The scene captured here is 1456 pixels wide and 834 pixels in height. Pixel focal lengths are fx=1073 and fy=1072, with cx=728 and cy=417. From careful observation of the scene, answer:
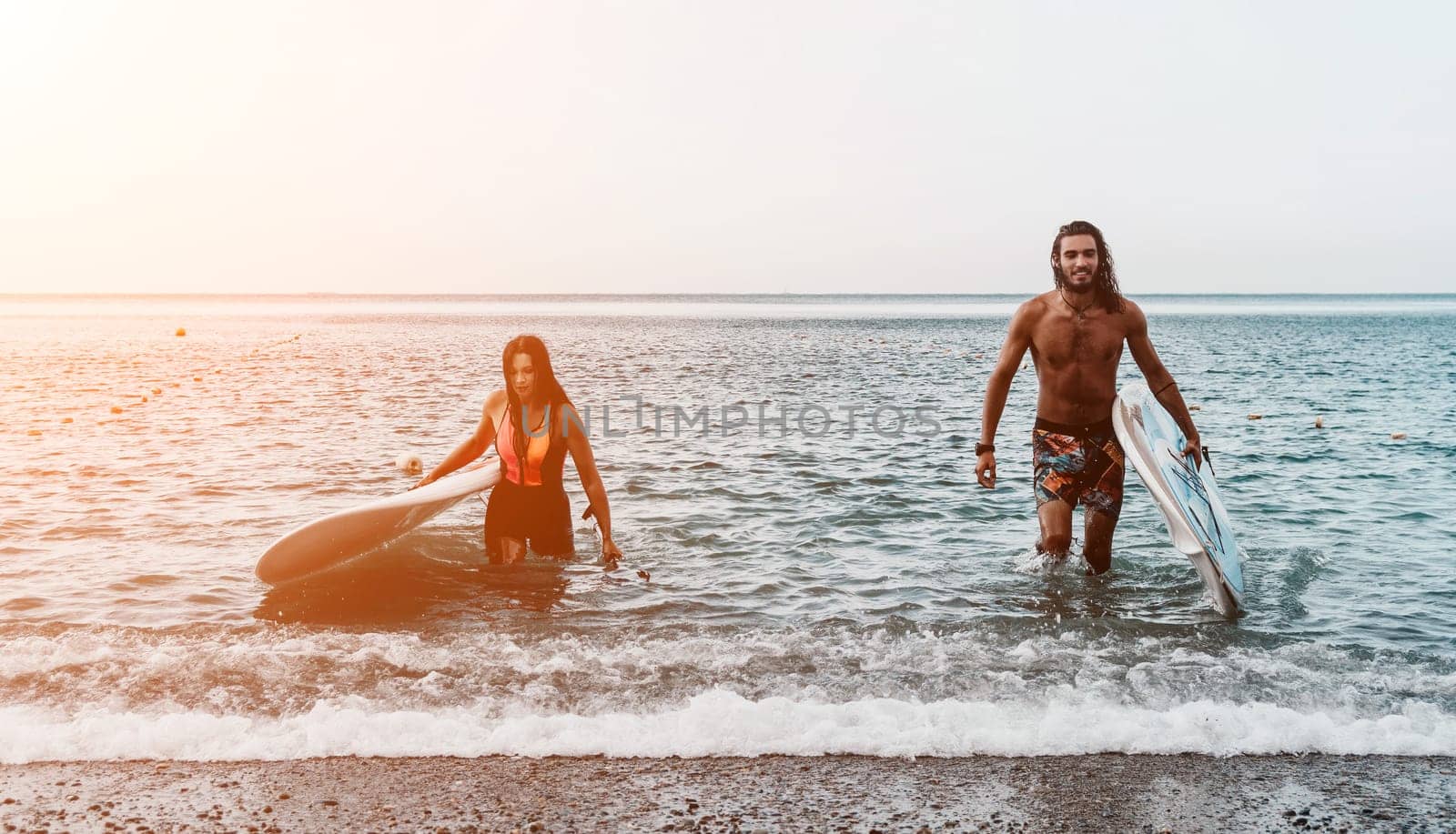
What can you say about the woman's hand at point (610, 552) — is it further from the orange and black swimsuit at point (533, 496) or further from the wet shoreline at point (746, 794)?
the wet shoreline at point (746, 794)

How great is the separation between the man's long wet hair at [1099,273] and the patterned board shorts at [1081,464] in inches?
30.0

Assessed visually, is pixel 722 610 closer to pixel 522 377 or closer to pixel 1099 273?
pixel 522 377

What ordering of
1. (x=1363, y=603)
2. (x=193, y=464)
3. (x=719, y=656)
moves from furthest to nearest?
1. (x=193, y=464)
2. (x=1363, y=603)
3. (x=719, y=656)

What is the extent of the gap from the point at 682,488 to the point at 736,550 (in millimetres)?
2681

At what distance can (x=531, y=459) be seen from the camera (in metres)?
7.23

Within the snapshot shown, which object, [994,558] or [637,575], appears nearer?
[637,575]

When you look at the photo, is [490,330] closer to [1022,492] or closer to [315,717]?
[1022,492]

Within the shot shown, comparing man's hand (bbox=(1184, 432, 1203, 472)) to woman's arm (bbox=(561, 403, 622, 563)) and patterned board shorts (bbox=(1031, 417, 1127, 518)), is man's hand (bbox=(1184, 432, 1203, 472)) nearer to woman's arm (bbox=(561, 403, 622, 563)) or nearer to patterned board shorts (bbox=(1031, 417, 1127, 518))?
patterned board shorts (bbox=(1031, 417, 1127, 518))

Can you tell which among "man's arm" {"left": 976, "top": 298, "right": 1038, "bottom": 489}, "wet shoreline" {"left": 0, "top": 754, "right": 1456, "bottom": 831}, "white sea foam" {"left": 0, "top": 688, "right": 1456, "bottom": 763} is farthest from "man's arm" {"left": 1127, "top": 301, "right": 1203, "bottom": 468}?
"wet shoreline" {"left": 0, "top": 754, "right": 1456, "bottom": 831}

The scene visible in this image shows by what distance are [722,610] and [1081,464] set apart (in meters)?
2.48

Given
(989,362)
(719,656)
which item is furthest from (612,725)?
(989,362)

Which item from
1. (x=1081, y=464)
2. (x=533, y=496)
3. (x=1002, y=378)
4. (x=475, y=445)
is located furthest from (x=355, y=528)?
(x=1081, y=464)

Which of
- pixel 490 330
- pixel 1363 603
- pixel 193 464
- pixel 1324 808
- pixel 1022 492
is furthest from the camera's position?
pixel 490 330

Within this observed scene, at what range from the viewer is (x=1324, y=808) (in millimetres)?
3934
